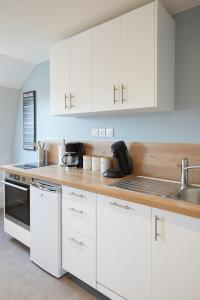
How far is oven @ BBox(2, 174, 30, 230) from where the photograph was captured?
227cm

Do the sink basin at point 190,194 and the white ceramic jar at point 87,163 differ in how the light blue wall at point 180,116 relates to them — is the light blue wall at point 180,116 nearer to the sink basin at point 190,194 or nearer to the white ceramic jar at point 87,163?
the white ceramic jar at point 87,163

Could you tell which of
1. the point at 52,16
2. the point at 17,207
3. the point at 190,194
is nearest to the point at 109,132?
the point at 190,194

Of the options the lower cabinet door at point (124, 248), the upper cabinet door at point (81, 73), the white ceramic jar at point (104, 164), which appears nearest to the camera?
the lower cabinet door at point (124, 248)

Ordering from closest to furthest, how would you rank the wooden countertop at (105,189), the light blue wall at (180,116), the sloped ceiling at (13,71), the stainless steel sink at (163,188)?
1. the wooden countertop at (105,189)
2. the stainless steel sink at (163,188)
3. the light blue wall at (180,116)
4. the sloped ceiling at (13,71)

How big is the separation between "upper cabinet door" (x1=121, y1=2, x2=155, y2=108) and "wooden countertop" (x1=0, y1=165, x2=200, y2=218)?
683 mm

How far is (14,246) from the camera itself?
2.51m

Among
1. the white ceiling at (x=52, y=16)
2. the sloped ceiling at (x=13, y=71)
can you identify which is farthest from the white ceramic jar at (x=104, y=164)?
the sloped ceiling at (x=13, y=71)

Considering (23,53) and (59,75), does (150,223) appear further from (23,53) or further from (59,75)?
(23,53)

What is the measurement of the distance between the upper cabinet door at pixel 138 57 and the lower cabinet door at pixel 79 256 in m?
1.16

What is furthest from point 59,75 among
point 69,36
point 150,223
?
point 150,223

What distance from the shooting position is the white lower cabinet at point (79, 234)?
5.57 feet

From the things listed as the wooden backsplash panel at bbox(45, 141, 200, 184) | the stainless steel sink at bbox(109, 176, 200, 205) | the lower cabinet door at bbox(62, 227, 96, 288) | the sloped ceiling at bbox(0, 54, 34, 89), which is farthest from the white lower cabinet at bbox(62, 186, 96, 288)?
the sloped ceiling at bbox(0, 54, 34, 89)

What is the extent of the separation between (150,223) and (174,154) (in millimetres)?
728

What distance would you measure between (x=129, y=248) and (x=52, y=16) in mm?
1981
